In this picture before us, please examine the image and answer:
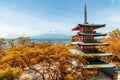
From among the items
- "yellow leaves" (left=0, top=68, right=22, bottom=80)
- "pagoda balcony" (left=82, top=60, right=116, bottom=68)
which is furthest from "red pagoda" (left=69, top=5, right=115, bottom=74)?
"yellow leaves" (left=0, top=68, right=22, bottom=80)

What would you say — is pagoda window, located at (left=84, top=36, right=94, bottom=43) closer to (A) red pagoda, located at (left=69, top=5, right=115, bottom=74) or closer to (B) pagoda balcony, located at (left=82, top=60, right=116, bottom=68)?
(A) red pagoda, located at (left=69, top=5, right=115, bottom=74)

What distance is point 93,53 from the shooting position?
28188 millimetres

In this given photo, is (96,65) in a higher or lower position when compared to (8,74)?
lower

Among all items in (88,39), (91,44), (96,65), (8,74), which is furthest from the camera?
(88,39)

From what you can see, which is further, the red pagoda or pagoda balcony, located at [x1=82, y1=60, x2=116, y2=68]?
the red pagoda

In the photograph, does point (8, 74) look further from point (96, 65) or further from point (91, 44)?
point (91, 44)

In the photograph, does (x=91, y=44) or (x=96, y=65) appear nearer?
(x=96, y=65)

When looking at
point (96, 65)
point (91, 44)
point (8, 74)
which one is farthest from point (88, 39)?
point (8, 74)

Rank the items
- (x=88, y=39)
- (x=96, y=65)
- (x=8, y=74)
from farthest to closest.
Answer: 1. (x=88, y=39)
2. (x=96, y=65)
3. (x=8, y=74)

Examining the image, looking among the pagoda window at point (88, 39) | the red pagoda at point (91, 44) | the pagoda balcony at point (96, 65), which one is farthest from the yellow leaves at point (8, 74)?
the pagoda window at point (88, 39)

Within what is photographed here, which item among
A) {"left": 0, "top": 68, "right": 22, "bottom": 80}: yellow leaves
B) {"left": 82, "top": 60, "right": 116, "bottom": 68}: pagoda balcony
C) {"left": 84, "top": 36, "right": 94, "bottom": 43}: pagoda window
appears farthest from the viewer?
{"left": 84, "top": 36, "right": 94, "bottom": 43}: pagoda window

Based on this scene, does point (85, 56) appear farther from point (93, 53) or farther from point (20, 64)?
point (20, 64)

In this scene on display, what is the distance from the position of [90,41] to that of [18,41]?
1309 inches

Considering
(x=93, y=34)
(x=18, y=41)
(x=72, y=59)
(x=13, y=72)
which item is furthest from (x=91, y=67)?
(x=18, y=41)
